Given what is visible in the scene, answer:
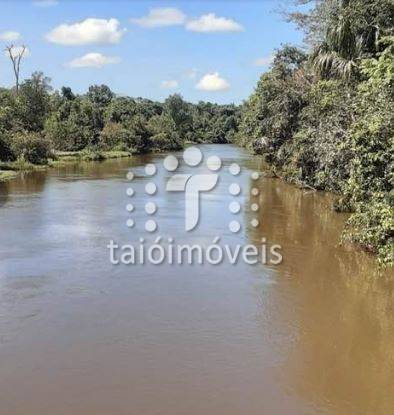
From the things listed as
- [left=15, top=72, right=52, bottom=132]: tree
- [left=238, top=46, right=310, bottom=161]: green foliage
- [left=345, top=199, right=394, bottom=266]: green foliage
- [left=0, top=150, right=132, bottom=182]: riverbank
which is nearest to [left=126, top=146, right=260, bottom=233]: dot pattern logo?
[left=238, top=46, right=310, bottom=161]: green foliage

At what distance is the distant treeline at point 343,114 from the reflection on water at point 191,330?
4.88ft

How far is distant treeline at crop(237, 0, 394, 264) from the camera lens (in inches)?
392

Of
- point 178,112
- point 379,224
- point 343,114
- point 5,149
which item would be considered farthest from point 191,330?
point 178,112

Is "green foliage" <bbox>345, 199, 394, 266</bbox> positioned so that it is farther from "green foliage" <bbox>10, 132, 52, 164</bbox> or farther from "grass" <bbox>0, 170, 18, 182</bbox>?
"green foliage" <bbox>10, 132, 52, 164</bbox>

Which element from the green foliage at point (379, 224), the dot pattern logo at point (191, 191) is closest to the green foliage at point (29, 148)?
the dot pattern logo at point (191, 191)

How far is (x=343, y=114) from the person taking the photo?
16.3 meters

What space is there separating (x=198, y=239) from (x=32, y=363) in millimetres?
7766

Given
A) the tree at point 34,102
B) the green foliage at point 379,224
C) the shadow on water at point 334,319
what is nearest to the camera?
the shadow on water at point 334,319

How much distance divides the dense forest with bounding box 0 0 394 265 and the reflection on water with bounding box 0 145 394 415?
1.44 meters

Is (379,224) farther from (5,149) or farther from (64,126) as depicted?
(64,126)

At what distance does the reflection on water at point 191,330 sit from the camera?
257 inches

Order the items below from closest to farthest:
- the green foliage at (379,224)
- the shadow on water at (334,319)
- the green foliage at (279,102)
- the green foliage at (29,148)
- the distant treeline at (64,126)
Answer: the shadow on water at (334,319) → the green foliage at (379,224) → the green foliage at (279,102) → the green foliage at (29,148) → the distant treeline at (64,126)

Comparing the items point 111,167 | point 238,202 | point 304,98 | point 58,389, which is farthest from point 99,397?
point 111,167

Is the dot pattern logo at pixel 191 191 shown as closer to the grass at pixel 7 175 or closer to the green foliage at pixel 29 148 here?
the grass at pixel 7 175
